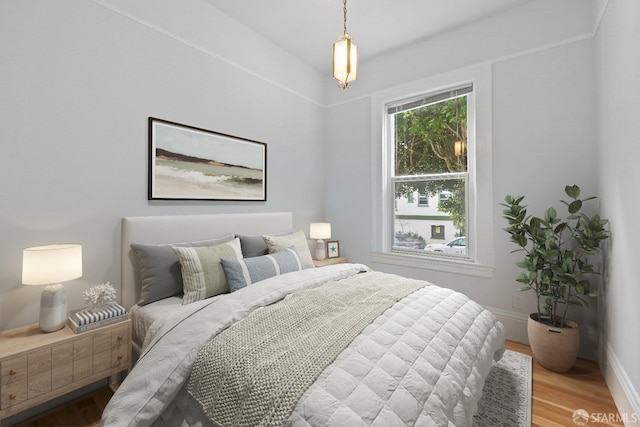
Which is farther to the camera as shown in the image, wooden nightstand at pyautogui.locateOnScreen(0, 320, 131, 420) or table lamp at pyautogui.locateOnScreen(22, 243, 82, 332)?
table lamp at pyautogui.locateOnScreen(22, 243, 82, 332)

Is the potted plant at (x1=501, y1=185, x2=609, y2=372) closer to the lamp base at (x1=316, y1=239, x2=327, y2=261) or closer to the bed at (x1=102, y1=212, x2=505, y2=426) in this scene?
the bed at (x1=102, y1=212, x2=505, y2=426)

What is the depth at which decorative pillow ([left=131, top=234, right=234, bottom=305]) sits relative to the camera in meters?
2.04

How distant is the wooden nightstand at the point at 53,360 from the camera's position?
143cm

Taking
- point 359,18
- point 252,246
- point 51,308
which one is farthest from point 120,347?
point 359,18

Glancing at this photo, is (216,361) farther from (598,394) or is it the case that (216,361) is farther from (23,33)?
(598,394)

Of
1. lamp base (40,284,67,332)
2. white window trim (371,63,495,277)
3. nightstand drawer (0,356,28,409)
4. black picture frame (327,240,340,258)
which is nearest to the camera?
nightstand drawer (0,356,28,409)

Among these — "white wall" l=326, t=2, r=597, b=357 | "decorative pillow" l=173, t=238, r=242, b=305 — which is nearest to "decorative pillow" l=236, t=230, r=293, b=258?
"decorative pillow" l=173, t=238, r=242, b=305

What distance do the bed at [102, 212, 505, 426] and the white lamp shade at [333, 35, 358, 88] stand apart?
1344mm

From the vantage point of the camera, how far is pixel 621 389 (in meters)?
1.75

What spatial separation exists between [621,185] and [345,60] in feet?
5.99

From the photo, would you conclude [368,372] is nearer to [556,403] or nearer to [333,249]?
[556,403]

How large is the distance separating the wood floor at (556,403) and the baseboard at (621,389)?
2.2 inches

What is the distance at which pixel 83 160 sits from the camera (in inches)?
78.5

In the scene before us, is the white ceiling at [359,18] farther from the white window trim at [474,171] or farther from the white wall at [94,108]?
the white window trim at [474,171]
